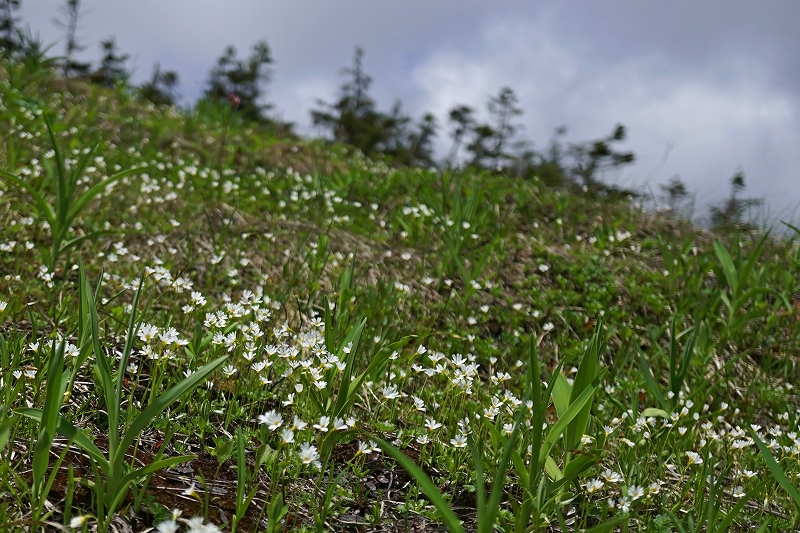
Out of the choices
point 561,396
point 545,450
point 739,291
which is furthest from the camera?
point 739,291

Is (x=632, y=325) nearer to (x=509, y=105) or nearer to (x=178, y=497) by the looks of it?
(x=178, y=497)

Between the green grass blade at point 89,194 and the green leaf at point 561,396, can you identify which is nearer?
the green leaf at point 561,396

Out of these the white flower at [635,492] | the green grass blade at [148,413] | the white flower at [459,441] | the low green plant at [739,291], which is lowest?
the white flower at [635,492]

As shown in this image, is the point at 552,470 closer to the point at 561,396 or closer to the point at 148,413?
the point at 561,396

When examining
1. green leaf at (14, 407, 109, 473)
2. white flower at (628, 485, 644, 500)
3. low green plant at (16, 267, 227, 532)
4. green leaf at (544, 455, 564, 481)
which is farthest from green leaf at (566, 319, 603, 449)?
green leaf at (14, 407, 109, 473)

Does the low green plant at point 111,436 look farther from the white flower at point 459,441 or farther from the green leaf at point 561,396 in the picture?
the green leaf at point 561,396

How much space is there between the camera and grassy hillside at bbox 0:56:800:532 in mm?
1801

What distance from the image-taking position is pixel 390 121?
21688mm

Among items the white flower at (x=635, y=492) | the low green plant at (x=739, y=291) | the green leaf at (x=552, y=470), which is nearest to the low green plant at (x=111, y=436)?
the green leaf at (x=552, y=470)

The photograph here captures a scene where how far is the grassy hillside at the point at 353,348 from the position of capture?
1801 millimetres

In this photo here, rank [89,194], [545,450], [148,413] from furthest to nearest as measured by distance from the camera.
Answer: [89,194] → [545,450] → [148,413]

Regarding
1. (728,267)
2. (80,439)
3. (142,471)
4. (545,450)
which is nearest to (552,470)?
(545,450)

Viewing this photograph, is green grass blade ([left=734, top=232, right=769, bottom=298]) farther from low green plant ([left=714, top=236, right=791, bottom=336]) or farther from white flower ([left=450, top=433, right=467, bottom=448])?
white flower ([left=450, top=433, right=467, bottom=448])

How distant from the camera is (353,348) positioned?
6.64 feet
